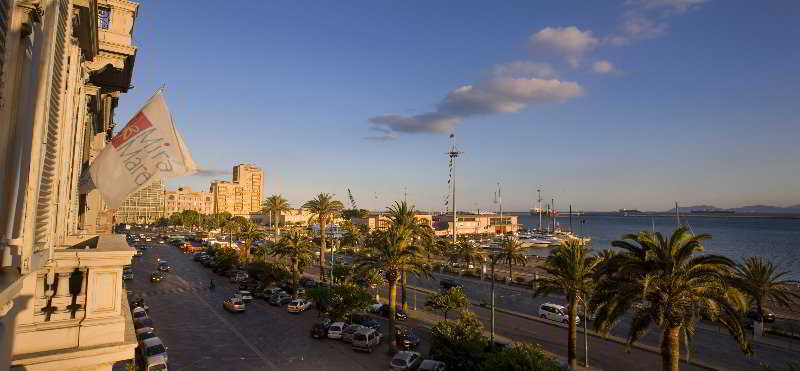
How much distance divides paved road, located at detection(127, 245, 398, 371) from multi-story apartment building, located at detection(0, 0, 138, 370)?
600 inches

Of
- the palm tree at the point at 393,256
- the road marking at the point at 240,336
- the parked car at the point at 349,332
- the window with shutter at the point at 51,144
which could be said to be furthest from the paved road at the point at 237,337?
the window with shutter at the point at 51,144

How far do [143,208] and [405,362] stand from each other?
201 metres

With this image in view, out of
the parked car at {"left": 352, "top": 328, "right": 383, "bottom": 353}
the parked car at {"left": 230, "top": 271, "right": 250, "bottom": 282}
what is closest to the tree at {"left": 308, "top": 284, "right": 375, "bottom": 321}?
the parked car at {"left": 352, "top": 328, "right": 383, "bottom": 353}

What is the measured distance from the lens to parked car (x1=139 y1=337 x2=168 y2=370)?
2148cm

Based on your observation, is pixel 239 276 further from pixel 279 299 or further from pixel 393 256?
pixel 393 256

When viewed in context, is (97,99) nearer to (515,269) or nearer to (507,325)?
(507,325)

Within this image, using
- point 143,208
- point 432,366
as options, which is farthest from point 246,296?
point 143,208

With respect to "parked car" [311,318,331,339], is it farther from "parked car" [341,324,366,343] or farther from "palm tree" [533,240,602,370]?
"palm tree" [533,240,602,370]

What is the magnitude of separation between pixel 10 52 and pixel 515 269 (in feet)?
224

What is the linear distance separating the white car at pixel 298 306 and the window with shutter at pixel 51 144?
31.7 m

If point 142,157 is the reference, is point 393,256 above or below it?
below

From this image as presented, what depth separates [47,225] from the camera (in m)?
5.83

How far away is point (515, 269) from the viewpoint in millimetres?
67062

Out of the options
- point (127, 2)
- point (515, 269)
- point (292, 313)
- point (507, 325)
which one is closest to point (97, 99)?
point (127, 2)
